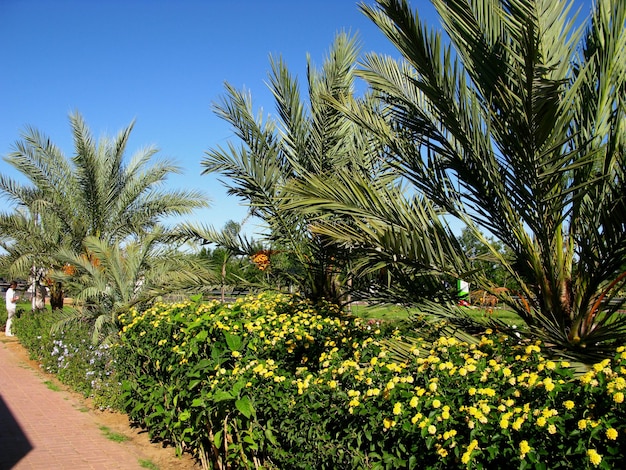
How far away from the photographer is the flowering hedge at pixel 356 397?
7.06 feet

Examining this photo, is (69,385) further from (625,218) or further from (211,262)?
(625,218)

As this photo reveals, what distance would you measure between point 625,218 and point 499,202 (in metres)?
0.88

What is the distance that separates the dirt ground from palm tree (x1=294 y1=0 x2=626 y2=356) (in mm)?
2549

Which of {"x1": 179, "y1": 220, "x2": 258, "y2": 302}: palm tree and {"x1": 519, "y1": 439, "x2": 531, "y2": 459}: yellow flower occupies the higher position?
{"x1": 179, "y1": 220, "x2": 258, "y2": 302}: palm tree

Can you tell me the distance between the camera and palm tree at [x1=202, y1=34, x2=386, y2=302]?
20.3 ft

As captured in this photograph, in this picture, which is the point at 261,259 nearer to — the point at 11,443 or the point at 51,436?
the point at 51,436

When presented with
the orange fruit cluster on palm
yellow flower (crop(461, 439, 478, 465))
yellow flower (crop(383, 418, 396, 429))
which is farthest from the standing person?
yellow flower (crop(461, 439, 478, 465))

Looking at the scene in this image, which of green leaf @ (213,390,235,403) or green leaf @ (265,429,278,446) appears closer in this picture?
green leaf @ (265,429,278,446)

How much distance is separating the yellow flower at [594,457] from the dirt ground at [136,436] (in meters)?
3.63

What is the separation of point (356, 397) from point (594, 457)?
3.99 feet

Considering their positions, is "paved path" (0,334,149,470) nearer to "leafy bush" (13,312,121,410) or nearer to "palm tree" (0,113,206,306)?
"leafy bush" (13,312,121,410)

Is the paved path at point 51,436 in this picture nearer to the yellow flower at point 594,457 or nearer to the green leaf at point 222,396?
the green leaf at point 222,396

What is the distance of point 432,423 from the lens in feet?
7.82

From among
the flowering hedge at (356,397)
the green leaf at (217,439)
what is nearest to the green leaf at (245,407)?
the flowering hedge at (356,397)
